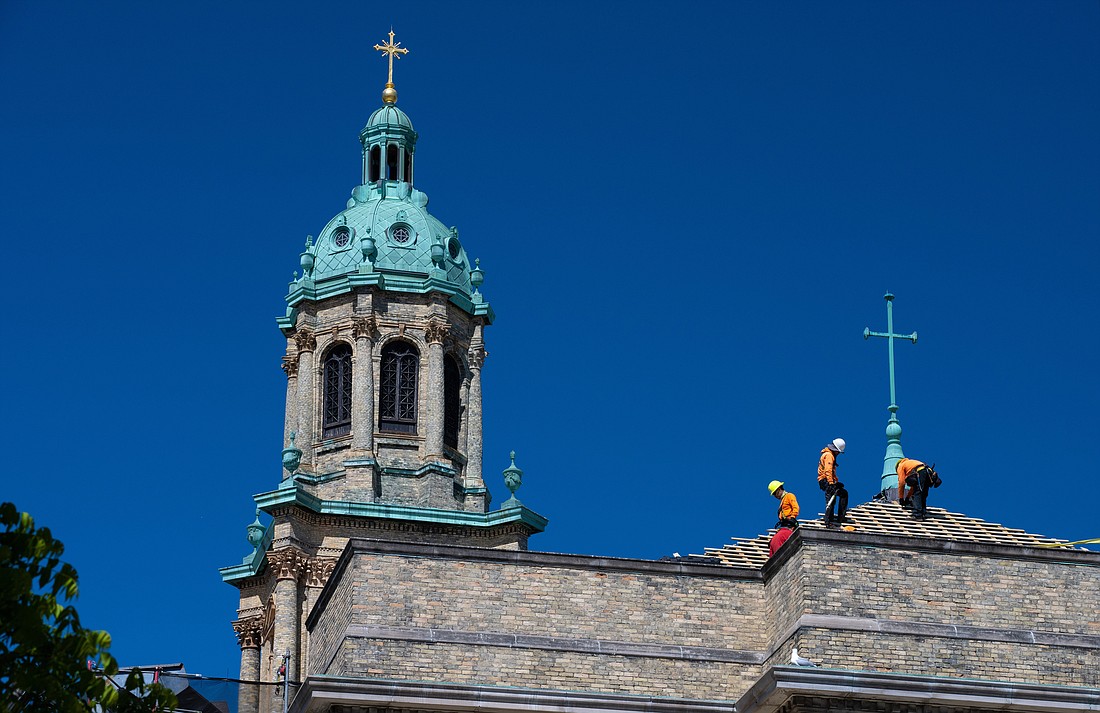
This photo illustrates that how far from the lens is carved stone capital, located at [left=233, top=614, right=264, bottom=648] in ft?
236

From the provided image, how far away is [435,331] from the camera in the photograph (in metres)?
73.9

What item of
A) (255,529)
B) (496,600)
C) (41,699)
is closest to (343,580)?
(496,600)

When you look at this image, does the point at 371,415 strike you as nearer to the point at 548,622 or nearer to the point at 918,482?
the point at 918,482

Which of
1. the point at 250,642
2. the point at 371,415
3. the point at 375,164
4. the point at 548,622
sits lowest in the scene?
the point at 548,622

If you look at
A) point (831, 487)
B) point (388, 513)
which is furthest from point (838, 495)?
point (388, 513)

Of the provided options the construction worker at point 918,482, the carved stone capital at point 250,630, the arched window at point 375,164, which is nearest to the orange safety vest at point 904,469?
the construction worker at point 918,482

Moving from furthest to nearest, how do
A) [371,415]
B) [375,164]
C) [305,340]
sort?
[375,164]
[305,340]
[371,415]

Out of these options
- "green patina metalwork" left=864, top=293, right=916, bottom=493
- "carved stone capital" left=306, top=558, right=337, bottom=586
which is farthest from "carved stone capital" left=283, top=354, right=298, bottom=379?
"green patina metalwork" left=864, top=293, right=916, bottom=493

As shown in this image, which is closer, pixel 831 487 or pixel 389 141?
pixel 831 487

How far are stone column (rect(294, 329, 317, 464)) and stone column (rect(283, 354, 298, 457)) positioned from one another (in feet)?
1.15

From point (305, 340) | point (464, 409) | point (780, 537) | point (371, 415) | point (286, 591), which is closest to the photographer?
point (780, 537)

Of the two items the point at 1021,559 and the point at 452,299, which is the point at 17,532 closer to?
the point at 1021,559

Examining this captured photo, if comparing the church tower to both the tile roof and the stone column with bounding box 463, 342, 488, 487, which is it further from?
the tile roof

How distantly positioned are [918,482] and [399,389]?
31300mm
